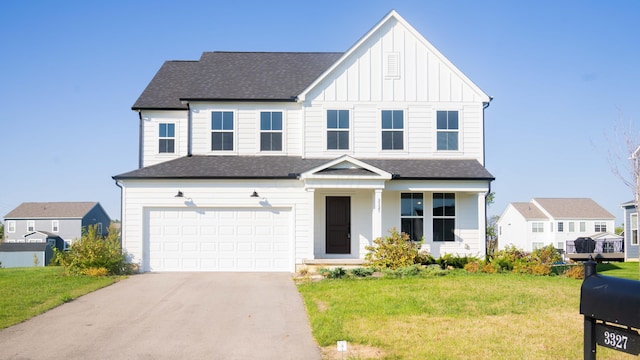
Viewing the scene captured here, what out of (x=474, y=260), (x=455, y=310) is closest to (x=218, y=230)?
(x=474, y=260)

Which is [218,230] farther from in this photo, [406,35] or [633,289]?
[633,289]

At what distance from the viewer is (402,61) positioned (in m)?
22.8

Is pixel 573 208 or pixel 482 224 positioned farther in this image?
pixel 573 208

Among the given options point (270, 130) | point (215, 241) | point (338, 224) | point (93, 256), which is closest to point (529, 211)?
point (338, 224)

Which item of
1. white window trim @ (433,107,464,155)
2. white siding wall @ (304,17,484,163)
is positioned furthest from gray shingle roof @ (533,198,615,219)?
white siding wall @ (304,17,484,163)

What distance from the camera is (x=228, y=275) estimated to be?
20.4 meters

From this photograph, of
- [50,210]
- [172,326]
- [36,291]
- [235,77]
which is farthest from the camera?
[50,210]

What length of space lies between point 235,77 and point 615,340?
20.7 m

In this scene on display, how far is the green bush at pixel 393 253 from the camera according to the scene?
63.8 ft

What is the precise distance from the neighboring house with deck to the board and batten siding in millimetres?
44600

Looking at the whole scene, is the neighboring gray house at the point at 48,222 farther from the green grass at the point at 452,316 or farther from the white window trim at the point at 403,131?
the green grass at the point at 452,316

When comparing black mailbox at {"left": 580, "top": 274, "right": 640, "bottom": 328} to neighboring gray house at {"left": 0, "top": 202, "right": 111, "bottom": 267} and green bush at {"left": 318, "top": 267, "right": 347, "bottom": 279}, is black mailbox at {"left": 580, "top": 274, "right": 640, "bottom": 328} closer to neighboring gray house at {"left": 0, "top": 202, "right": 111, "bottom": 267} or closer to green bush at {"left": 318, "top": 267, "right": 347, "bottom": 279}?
green bush at {"left": 318, "top": 267, "right": 347, "bottom": 279}

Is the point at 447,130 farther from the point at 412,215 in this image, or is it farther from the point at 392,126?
the point at 412,215

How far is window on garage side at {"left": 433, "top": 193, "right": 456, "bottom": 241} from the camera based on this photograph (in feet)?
73.5
